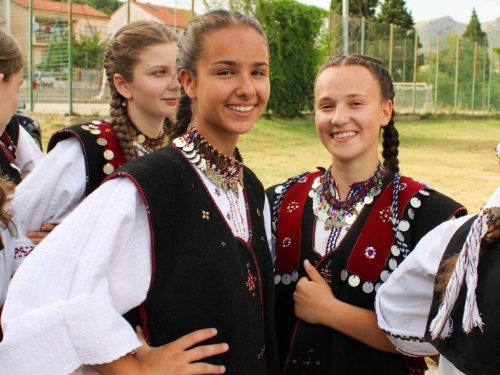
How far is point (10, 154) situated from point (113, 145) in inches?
27.2

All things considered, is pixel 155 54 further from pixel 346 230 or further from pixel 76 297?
pixel 76 297

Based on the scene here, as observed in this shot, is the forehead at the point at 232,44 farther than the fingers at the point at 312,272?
No

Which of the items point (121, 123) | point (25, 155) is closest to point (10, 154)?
point (25, 155)

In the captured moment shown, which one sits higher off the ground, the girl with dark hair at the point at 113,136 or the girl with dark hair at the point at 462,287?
the girl with dark hair at the point at 113,136

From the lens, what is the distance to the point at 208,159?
153 centimetres

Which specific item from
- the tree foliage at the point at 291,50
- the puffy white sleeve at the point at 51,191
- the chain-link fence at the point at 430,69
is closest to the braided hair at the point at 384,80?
the puffy white sleeve at the point at 51,191

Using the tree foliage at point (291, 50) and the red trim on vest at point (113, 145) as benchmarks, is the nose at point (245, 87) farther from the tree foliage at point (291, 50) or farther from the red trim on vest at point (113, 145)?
the tree foliage at point (291, 50)

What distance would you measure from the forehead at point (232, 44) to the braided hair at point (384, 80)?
1.95 ft

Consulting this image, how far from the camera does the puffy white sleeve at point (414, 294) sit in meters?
1.37

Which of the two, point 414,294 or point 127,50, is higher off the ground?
point 127,50

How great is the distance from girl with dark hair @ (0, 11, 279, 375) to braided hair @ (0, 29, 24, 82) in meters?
0.66

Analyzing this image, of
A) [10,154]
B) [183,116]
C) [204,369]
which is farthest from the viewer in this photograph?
[10,154]

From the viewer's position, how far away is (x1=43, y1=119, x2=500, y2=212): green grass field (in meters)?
7.86

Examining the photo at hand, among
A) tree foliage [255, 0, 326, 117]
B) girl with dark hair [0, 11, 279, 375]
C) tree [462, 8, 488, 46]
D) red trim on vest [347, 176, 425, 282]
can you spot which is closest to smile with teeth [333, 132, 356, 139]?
red trim on vest [347, 176, 425, 282]
